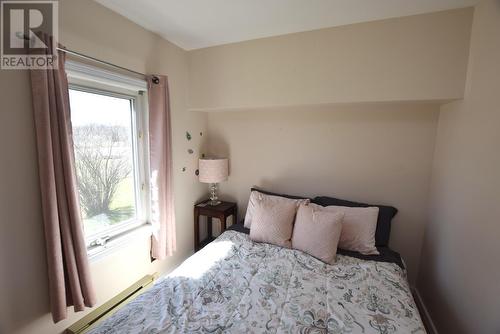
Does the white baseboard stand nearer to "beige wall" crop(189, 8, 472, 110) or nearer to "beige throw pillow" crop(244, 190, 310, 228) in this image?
"beige throw pillow" crop(244, 190, 310, 228)

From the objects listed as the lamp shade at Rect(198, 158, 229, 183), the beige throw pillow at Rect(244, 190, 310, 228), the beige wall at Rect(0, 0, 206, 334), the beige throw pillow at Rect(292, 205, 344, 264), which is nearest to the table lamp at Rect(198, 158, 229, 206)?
the lamp shade at Rect(198, 158, 229, 183)

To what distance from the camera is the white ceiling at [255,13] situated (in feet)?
4.91

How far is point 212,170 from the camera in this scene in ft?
7.99

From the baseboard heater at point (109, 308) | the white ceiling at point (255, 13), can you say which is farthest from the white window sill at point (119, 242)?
the white ceiling at point (255, 13)

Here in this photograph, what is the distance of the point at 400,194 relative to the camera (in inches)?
80.7

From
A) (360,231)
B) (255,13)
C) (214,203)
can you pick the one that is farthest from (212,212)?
(255,13)

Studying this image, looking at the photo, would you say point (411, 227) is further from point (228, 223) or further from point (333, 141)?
point (228, 223)

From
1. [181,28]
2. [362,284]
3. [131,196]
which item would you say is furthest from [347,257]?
[181,28]

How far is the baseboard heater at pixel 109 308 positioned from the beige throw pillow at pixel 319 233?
4.36 ft

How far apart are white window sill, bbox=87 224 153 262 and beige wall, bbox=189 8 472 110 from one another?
134cm

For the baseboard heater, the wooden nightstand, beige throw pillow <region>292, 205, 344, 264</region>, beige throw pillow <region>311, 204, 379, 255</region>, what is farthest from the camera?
the wooden nightstand

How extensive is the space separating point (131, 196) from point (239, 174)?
1163 mm

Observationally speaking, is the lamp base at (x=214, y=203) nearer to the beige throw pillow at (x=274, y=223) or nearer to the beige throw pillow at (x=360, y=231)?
the beige throw pillow at (x=274, y=223)

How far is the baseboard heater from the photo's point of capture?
146 cm
